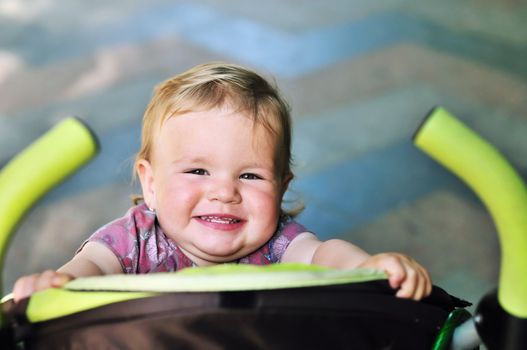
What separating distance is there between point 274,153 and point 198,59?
1711mm

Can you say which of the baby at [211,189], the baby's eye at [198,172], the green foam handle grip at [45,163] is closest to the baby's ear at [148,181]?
the baby at [211,189]

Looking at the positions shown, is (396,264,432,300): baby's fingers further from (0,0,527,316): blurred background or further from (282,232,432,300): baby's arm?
(0,0,527,316): blurred background

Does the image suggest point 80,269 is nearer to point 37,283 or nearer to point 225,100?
point 37,283

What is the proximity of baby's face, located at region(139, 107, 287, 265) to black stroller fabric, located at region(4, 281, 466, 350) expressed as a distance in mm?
315

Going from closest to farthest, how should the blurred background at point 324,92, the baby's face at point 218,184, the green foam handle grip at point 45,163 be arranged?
the green foam handle grip at point 45,163
the baby's face at point 218,184
the blurred background at point 324,92

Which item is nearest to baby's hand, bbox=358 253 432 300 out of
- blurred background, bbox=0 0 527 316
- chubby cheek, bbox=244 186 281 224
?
chubby cheek, bbox=244 186 281 224

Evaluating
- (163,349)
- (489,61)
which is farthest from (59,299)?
(489,61)

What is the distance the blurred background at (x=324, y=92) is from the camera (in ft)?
6.64

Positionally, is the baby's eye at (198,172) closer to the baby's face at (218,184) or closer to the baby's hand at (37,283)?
the baby's face at (218,184)

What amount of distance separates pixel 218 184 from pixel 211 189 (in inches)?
0.4

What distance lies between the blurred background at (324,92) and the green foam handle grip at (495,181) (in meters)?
1.14

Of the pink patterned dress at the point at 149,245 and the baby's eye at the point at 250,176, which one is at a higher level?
the baby's eye at the point at 250,176

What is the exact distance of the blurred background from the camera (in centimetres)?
203

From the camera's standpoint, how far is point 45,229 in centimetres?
202
